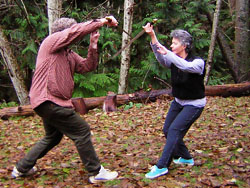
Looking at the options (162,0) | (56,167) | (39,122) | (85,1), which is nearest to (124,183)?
(56,167)

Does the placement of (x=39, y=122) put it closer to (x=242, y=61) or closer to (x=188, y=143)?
(x=188, y=143)

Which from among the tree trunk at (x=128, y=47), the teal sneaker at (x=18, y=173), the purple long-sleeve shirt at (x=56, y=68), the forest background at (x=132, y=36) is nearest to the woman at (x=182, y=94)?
the purple long-sleeve shirt at (x=56, y=68)

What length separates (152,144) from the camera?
5418 mm

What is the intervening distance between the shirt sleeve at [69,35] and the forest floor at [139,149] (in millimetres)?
1865

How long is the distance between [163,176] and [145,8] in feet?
31.3

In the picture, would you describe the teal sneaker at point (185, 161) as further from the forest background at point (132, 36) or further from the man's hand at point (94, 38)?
the forest background at point (132, 36)

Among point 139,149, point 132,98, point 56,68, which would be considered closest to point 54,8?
point 132,98

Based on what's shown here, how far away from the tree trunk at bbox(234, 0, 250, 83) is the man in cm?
1003

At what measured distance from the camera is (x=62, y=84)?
10.6 ft

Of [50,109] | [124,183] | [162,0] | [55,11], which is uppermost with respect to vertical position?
[162,0]

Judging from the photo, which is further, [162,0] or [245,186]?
[162,0]

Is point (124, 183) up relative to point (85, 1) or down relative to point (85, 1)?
down

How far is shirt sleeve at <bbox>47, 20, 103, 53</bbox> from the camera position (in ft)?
10.1

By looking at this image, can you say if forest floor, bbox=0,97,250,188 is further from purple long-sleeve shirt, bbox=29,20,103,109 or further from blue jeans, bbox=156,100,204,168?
purple long-sleeve shirt, bbox=29,20,103,109
